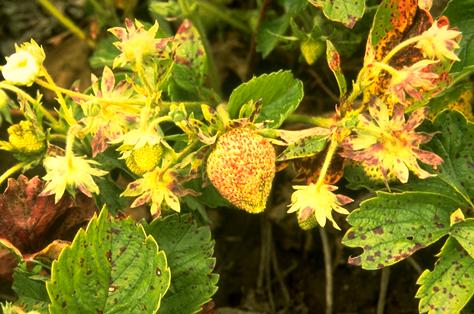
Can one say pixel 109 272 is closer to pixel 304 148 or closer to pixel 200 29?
pixel 304 148

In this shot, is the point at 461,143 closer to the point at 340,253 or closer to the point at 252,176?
the point at 252,176

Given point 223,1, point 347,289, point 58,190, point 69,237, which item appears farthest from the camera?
point 223,1

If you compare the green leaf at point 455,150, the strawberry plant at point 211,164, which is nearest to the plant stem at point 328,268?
the strawberry plant at point 211,164

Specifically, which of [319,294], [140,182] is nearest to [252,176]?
[140,182]

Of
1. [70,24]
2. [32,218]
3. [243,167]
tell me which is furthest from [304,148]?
[70,24]

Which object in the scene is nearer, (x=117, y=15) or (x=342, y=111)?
(x=342, y=111)

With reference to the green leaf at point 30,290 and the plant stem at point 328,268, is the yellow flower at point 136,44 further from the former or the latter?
the plant stem at point 328,268
